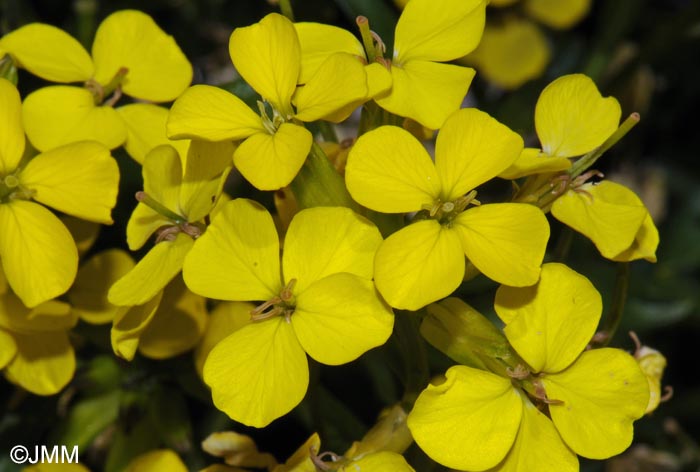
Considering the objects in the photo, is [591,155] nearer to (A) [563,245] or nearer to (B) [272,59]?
(A) [563,245]

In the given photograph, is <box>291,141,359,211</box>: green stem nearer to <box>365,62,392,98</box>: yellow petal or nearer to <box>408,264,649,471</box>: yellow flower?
<box>365,62,392,98</box>: yellow petal

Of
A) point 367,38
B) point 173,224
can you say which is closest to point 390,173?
point 367,38

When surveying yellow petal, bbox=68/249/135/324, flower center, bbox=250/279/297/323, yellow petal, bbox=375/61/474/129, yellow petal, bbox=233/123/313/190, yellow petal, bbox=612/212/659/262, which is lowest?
yellow petal, bbox=68/249/135/324

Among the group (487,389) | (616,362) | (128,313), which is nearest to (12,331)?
(128,313)

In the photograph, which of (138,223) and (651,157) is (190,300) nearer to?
(138,223)

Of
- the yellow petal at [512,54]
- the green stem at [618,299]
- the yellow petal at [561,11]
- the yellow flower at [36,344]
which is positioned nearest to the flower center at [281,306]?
the yellow flower at [36,344]

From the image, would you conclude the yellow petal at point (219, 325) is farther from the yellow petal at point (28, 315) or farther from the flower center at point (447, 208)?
the flower center at point (447, 208)

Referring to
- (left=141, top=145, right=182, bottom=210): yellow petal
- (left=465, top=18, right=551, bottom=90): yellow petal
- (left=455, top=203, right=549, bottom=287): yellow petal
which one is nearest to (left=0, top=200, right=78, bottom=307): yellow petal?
(left=141, top=145, right=182, bottom=210): yellow petal

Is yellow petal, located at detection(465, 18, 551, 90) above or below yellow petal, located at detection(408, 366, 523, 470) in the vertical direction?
below
